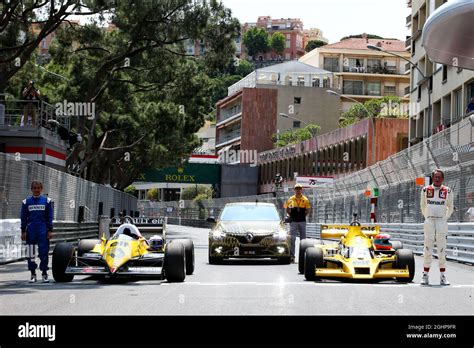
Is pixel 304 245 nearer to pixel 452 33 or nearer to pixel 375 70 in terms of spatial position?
pixel 452 33

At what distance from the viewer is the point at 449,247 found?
25609 millimetres

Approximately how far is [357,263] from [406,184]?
17549 millimetres

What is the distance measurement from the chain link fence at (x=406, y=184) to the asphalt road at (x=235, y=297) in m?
7.54

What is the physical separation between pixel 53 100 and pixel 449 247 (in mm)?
29971

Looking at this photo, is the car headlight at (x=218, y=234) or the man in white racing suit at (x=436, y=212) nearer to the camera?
the man in white racing suit at (x=436, y=212)

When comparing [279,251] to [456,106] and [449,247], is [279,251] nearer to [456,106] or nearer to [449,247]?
[449,247]

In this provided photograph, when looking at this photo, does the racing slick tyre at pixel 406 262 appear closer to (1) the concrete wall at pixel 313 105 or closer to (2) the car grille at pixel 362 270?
(2) the car grille at pixel 362 270

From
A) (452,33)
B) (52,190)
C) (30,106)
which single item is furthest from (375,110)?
(452,33)

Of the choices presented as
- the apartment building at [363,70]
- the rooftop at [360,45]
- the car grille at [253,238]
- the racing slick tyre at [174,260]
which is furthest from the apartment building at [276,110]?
the racing slick tyre at [174,260]

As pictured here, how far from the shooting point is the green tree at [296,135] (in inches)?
4530

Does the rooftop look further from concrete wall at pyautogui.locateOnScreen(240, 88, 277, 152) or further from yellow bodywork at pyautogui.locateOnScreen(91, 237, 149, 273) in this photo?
yellow bodywork at pyautogui.locateOnScreen(91, 237, 149, 273)

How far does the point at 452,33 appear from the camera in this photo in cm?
2348

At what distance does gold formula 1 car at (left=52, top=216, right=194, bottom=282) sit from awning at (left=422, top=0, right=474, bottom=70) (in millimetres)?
9980
